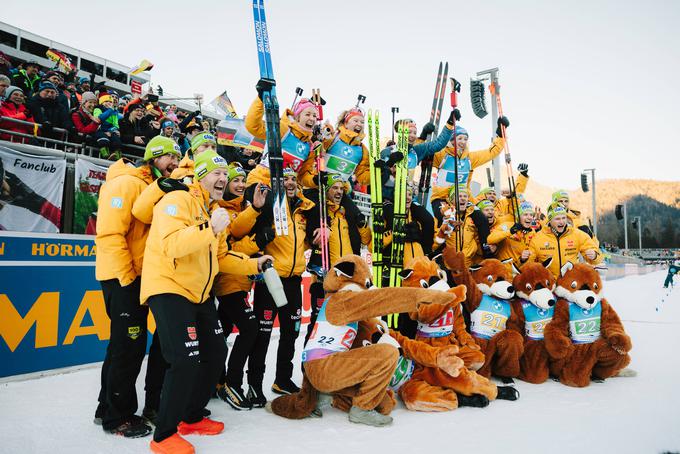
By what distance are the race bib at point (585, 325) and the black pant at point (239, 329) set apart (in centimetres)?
303

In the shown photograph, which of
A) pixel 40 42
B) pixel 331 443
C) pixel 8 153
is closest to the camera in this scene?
pixel 331 443

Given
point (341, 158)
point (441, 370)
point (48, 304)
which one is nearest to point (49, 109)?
point (48, 304)

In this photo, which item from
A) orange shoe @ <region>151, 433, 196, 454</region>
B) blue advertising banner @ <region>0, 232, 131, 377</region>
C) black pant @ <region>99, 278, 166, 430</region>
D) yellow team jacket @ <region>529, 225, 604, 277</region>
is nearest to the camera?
orange shoe @ <region>151, 433, 196, 454</region>

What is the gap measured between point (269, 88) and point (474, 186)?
5.56 m

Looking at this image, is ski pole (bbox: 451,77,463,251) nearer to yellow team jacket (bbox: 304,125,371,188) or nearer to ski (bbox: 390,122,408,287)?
ski (bbox: 390,122,408,287)

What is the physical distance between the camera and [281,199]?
3.80 m

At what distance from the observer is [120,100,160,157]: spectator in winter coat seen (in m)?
7.11

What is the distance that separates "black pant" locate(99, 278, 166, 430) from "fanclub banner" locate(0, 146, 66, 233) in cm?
258

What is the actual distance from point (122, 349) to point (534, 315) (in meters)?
3.70

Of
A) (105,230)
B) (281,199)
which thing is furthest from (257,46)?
(105,230)

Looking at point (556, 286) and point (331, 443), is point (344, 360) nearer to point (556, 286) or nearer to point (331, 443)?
point (331, 443)

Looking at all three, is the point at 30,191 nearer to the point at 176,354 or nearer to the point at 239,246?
the point at 239,246

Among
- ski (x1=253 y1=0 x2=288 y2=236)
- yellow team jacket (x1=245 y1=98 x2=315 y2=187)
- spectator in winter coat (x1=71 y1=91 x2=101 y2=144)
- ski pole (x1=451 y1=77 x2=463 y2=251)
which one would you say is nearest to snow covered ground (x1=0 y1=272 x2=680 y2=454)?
ski (x1=253 y1=0 x2=288 y2=236)

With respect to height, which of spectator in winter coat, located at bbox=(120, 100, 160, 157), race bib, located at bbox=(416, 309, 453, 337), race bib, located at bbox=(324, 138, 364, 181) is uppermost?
spectator in winter coat, located at bbox=(120, 100, 160, 157)
